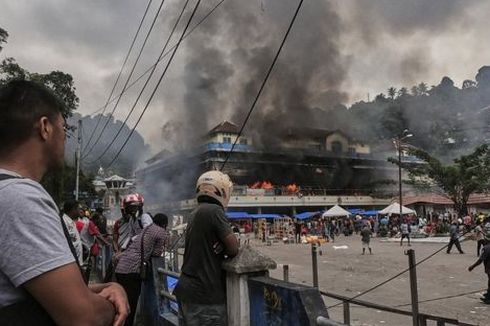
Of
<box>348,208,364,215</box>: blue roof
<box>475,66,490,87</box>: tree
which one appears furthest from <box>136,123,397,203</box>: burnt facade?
<box>475,66,490,87</box>: tree

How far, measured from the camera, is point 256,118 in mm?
49406

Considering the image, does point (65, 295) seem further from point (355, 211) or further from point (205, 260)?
point (355, 211)

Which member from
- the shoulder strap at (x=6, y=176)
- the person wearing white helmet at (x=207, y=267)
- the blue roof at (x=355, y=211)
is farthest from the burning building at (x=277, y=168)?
the shoulder strap at (x=6, y=176)

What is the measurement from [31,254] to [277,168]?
54.6 metres

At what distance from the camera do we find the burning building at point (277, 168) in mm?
47719

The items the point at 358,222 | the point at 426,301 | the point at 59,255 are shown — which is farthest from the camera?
the point at 358,222

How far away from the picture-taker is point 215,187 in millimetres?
3256

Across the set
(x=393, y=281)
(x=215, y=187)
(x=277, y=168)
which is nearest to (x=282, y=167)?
(x=277, y=168)

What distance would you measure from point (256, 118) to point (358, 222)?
638 inches

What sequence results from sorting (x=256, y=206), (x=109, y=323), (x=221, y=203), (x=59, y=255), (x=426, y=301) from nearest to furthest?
(x=59, y=255)
(x=109, y=323)
(x=221, y=203)
(x=426, y=301)
(x=256, y=206)

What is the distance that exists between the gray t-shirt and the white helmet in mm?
2143

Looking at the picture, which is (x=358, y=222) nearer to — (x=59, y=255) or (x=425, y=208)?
(x=425, y=208)

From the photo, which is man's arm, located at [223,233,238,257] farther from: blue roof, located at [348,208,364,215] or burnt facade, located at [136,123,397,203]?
blue roof, located at [348,208,364,215]

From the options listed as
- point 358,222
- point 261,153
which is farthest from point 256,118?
point 358,222
